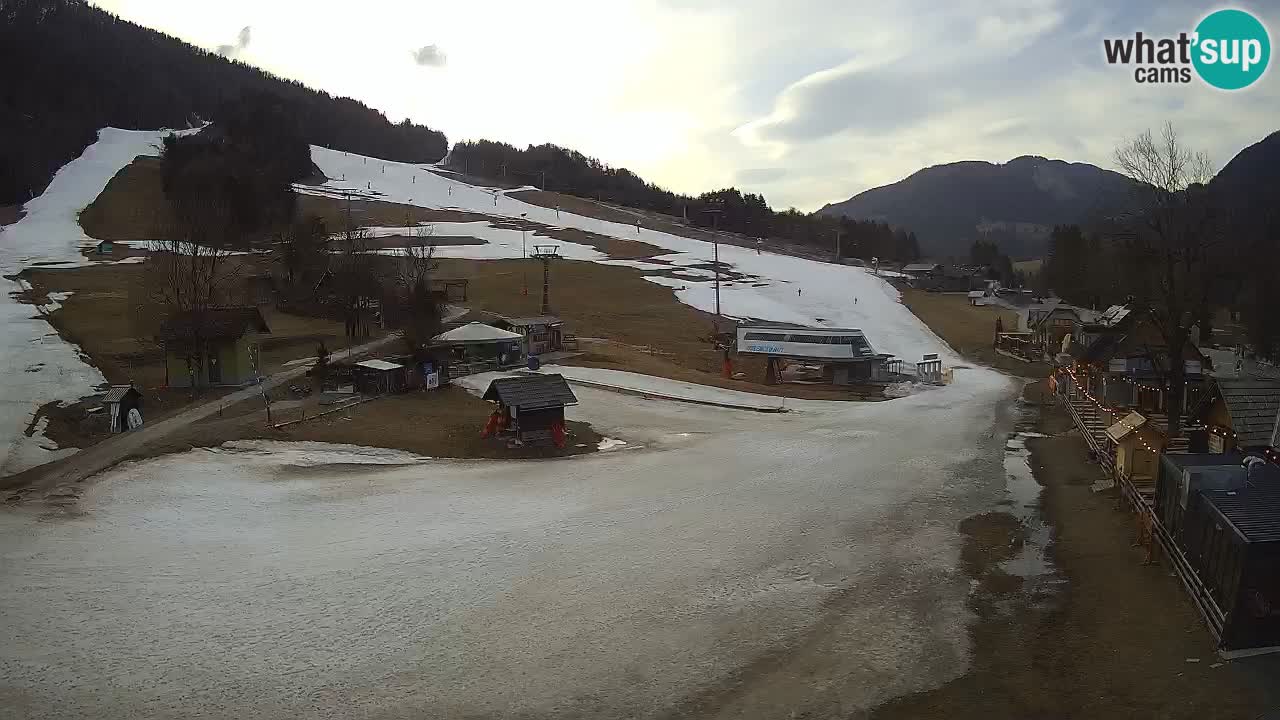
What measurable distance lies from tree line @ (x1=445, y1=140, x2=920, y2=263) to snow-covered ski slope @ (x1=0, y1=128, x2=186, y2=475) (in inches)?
3055

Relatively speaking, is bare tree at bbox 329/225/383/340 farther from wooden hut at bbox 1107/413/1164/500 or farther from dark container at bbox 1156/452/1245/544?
dark container at bbox 1156/452/1245/544

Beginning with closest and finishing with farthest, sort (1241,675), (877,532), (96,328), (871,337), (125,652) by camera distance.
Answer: (1241,675) → (125,652) → (877,532) → (96,328) → (871,337)

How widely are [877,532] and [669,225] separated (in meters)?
115

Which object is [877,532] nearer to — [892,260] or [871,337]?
[871,337]

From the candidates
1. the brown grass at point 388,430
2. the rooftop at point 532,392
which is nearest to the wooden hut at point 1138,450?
the brown grass at point 388,430

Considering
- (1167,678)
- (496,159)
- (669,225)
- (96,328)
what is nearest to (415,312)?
(96,328)

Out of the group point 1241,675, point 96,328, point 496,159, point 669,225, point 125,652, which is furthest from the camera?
point 496,159

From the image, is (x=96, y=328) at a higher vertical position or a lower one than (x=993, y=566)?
higher

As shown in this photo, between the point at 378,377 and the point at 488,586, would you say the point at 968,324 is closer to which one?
the point at 378,377

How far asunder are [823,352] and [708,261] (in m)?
49.3

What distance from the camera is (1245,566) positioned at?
12102 mm

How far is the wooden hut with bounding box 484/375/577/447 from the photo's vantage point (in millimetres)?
27953

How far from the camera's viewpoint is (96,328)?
42.1 m

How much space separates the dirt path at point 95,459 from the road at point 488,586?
103 cm
